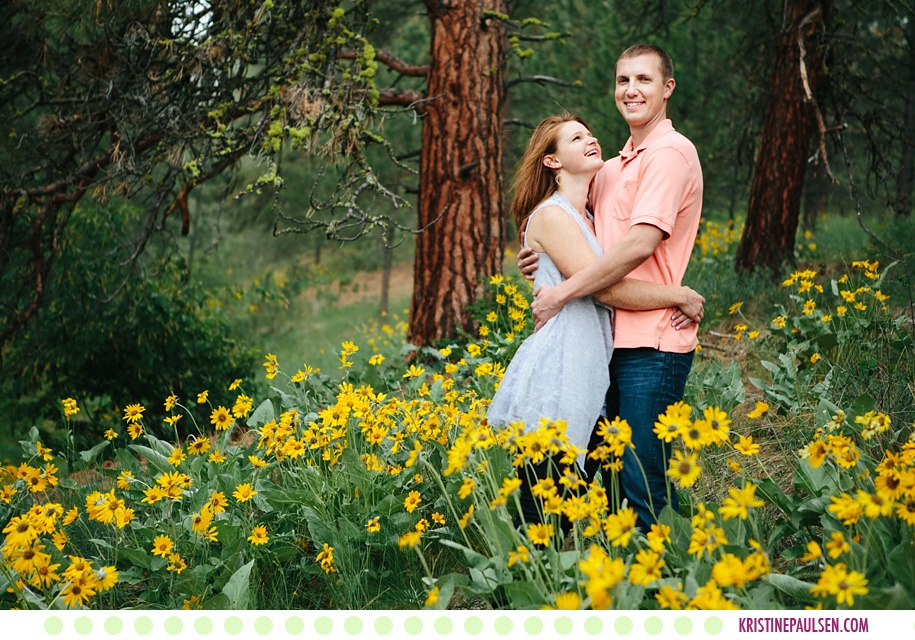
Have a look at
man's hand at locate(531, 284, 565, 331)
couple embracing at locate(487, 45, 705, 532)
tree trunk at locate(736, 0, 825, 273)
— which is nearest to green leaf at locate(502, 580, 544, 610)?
couple embracing at locate(487, 45, 705, 532)

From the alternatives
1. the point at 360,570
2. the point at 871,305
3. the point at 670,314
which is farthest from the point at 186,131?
the point at 871,305

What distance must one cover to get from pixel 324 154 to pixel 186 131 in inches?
43.1

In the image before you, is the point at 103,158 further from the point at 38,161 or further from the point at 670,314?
the point at 670,314

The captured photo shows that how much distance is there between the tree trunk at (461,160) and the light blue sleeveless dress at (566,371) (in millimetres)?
2849
